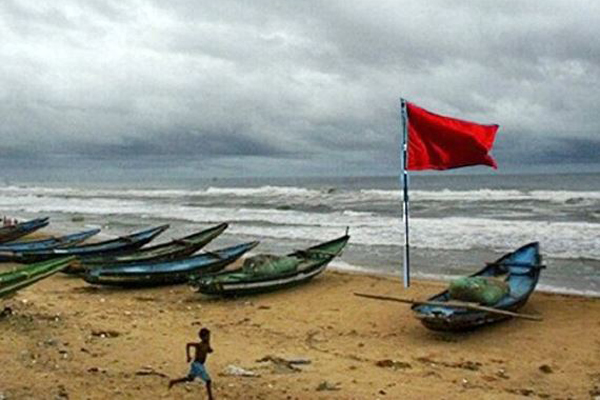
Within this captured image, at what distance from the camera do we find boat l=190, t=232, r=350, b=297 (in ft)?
43.2

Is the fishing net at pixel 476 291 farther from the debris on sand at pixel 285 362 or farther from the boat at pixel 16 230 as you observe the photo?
the boat at pixel 16 230

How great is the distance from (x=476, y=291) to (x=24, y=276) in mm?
7117

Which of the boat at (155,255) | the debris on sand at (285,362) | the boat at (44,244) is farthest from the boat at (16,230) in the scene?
the debris on sand at (285,362)

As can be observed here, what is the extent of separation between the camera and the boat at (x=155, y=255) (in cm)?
1553

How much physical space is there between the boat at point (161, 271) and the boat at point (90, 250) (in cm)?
377

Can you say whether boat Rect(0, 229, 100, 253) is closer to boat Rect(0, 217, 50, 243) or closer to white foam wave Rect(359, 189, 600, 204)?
boat Rect(0, 217, 50, 243)

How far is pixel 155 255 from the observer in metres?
16.8

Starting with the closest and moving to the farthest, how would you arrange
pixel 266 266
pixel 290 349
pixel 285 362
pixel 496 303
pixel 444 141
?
pixel 285 362, pixel 290 349, pixel 496 303, pixel 444 141, pixel 266 266

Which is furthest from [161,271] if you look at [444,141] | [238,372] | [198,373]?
[198,373]

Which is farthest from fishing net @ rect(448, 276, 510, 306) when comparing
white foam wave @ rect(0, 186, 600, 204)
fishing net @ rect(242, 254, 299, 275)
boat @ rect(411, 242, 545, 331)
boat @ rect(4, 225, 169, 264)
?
white foam wave @ rect(0, 186, 600, 204)

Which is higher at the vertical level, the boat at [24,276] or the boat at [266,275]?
the boat at [24,276]

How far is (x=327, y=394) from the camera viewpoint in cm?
730

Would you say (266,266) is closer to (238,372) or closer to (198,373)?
(238,372)

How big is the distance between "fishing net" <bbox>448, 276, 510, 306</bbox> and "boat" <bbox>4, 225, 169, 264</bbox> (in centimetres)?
1123
